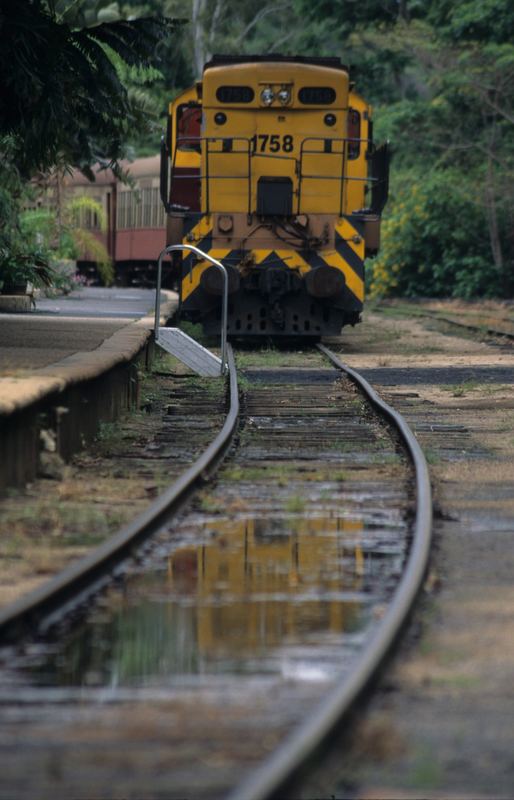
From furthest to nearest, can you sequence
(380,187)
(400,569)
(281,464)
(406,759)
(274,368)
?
(380,187)
(274,368)
(281,464)
(400,569)
(406,759)

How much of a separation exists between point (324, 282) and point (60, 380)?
10350mm

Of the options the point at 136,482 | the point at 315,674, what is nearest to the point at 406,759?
the point at 315,674

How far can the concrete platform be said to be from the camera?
28.2 feet

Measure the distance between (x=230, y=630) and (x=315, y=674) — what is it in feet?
2.31

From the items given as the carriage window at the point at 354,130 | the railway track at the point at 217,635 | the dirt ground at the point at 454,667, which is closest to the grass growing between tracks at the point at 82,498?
the railway track at the point at 217,635

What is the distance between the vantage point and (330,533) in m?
7.58

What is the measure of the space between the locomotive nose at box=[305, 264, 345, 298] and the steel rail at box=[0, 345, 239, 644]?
10.5 meters

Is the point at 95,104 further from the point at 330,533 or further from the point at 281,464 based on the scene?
the point at 330,533

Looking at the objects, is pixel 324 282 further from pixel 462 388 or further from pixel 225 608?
pixel 225 608

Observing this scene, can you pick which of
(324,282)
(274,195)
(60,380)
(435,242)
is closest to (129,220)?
(435,242)

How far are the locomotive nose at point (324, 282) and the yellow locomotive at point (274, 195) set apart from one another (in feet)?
0.04

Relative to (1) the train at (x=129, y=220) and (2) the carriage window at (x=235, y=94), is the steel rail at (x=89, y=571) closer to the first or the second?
(2) the carriage window at (x=235, y=94)

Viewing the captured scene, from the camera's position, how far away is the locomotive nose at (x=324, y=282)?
19469 mm

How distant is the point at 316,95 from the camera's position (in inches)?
785
